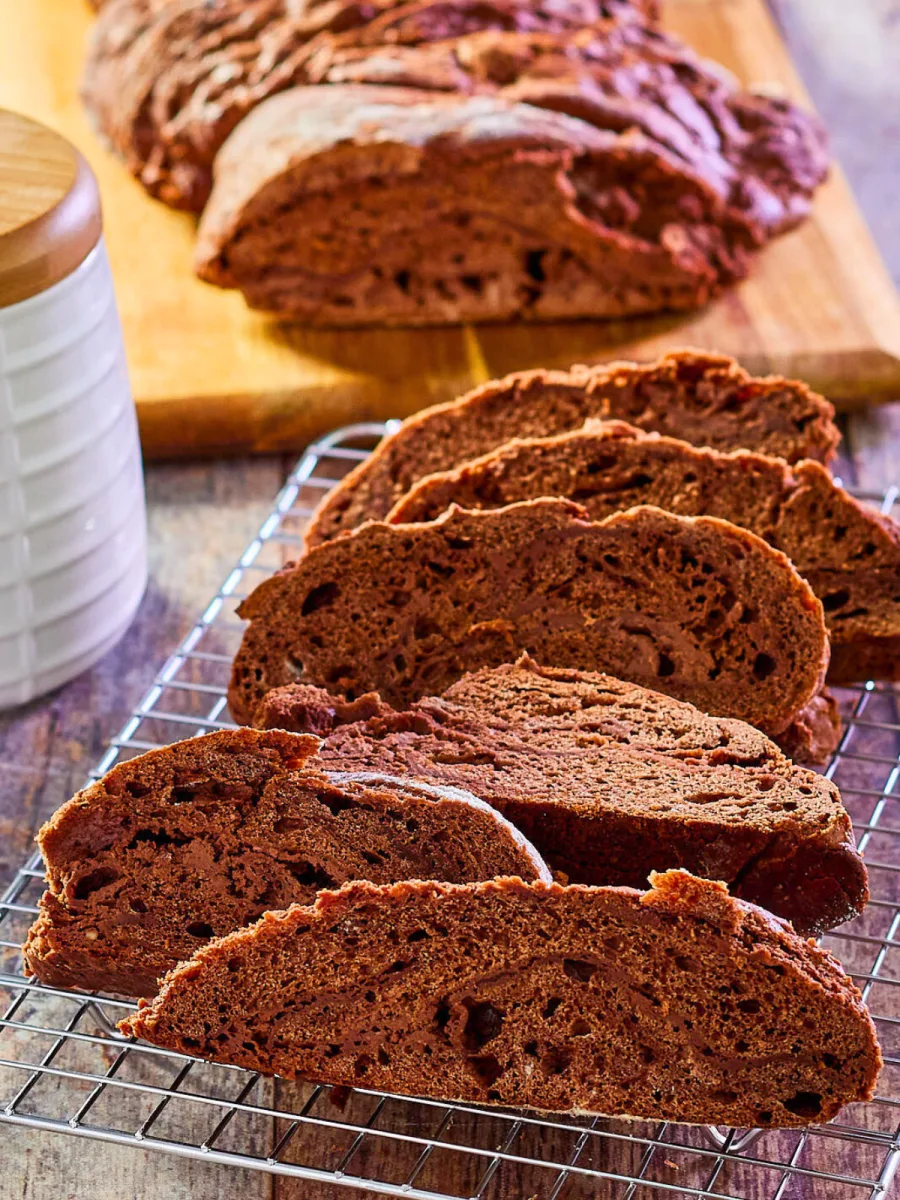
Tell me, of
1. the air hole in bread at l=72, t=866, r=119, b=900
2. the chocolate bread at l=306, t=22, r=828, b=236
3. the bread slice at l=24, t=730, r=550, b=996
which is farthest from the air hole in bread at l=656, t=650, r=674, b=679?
the chocolate bread at l=306, t=22, r=828, b=236

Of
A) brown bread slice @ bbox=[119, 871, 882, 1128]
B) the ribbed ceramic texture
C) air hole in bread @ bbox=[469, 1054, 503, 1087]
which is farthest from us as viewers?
the ribbed ceramic texture

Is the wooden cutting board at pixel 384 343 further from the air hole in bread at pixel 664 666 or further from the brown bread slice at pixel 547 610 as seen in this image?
the air hole in bread at pixel 664 666

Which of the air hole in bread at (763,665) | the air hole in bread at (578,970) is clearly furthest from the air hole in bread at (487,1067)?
the air hole in bread at (763,665)

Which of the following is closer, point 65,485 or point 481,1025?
point 481,1025

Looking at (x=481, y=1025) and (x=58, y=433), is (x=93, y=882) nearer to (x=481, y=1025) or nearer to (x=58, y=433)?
(x=481, y=1025)

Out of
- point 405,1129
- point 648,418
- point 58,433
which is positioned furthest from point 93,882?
point 648,418

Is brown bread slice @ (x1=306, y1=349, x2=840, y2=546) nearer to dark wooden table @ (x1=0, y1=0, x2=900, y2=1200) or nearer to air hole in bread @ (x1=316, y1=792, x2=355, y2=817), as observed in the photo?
dark wooden table @ (x1=0, y1=0, x2=900, y2=1200)
